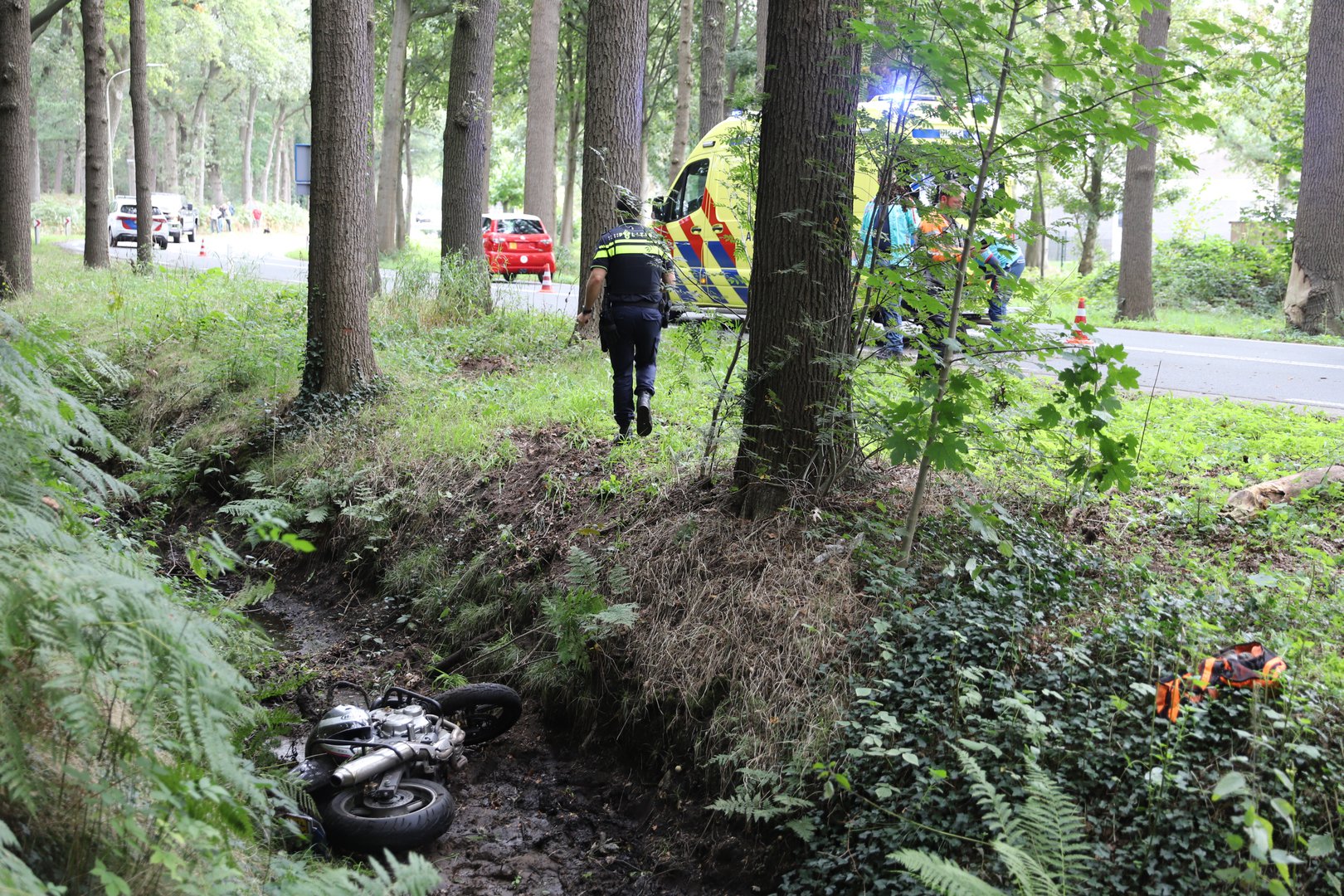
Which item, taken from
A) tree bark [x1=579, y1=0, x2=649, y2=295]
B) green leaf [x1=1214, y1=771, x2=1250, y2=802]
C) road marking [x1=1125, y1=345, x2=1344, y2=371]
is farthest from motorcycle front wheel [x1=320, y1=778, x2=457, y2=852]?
road marking [x1=1125, y1=345, x2=1344, y2=371]

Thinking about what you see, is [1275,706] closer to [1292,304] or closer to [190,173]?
[1292,304]

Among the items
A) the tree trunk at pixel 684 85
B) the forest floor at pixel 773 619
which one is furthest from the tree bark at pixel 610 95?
the tree trunk at pixel 684 85

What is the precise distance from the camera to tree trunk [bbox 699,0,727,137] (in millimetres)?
17859

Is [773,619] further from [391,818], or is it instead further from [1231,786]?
[1231,786]

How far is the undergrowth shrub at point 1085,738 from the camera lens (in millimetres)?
3504

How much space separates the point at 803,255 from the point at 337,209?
5910mm

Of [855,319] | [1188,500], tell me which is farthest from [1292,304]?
[855,319]

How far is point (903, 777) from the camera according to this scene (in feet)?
14.1

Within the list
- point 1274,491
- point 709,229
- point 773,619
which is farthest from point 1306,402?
point 709,229

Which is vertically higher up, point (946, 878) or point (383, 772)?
point (946, 878)

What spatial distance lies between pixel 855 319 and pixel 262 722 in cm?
395

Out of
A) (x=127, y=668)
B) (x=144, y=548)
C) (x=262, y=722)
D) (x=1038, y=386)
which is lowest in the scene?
(x=262, y=722)

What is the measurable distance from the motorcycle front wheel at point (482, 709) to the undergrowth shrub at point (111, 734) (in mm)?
2157

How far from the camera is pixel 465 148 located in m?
13.8
